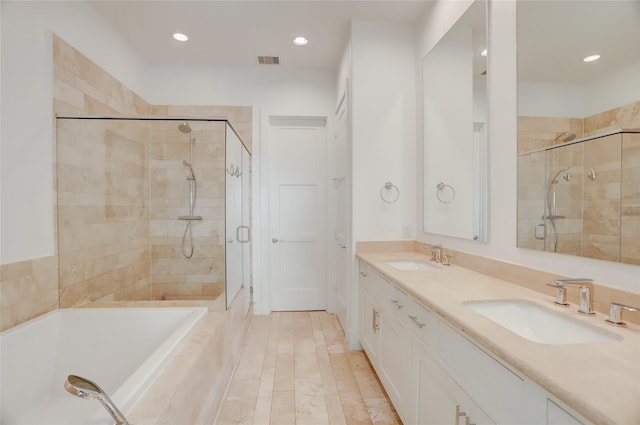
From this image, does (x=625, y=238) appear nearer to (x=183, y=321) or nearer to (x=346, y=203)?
(x=346, y=203)

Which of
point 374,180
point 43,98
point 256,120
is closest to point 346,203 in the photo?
point 374,180

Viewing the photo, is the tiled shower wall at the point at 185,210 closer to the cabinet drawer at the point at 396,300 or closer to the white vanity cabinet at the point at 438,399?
the cabinet drawer at the point at 396,300

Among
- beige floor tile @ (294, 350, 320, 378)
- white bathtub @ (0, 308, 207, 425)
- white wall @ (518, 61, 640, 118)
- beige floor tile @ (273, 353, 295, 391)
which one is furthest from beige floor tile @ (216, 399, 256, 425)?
white wall @ (518, 61, 640, 118)

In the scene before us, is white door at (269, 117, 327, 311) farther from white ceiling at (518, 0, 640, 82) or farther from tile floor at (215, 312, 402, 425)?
white ceiling at (518, 0, 640, 82)

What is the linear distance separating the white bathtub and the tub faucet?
0.31 meters

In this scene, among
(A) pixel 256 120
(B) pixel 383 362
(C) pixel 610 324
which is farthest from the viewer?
(A) pixel 256 120

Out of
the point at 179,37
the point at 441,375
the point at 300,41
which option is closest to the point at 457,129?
the point at 441,375

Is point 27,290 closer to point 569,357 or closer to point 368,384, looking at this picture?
point 368,384

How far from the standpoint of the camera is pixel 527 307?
1351 mm

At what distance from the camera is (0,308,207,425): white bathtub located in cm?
161

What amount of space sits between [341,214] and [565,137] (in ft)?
7.17

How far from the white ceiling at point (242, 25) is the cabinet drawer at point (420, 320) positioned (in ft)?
7.85

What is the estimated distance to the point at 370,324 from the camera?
2.43 metres

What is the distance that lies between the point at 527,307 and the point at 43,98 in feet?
9.86
